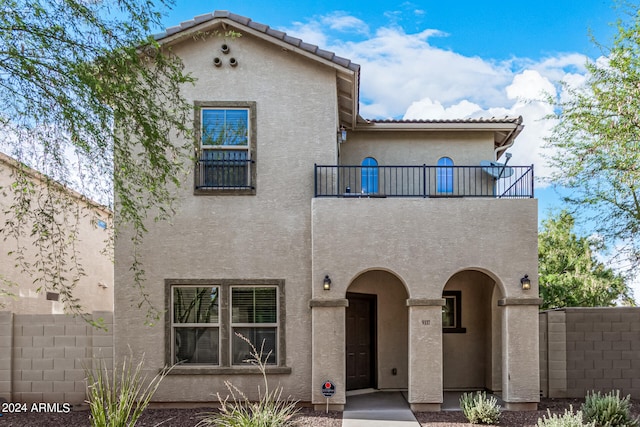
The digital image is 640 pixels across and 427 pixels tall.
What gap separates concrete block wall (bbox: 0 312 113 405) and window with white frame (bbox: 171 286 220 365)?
133 cm

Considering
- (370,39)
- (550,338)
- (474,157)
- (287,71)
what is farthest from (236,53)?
(550,338)

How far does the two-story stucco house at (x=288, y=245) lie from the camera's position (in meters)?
10.6

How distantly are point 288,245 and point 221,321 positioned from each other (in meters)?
1.98

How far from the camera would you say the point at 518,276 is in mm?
10680

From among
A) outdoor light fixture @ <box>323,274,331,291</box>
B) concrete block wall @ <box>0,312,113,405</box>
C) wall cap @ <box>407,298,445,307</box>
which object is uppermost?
outdoor light fixture @ <box>323,274,331,291</box>

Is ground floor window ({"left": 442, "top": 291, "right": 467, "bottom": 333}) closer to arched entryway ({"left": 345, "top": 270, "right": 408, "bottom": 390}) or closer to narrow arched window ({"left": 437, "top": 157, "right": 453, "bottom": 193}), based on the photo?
arched entryway ({"left": 345, "top": 270, "right": 408, "bottom": 390})

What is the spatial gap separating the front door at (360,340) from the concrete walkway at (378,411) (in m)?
0.45

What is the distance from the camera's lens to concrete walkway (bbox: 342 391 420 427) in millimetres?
9773

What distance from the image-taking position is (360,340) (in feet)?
42.5

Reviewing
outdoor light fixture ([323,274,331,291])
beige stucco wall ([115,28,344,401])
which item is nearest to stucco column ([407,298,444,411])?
outdoor light fixture ([323,274,331,291])

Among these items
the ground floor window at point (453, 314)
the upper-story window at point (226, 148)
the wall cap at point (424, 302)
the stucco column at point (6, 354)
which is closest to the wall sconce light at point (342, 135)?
the upper-story window at point (226, 148)

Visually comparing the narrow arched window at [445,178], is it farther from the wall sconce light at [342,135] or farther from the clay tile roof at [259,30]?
the clay tile roof at [259,30]

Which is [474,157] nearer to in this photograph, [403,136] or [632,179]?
[403,136]

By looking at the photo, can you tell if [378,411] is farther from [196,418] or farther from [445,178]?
[445,178]
